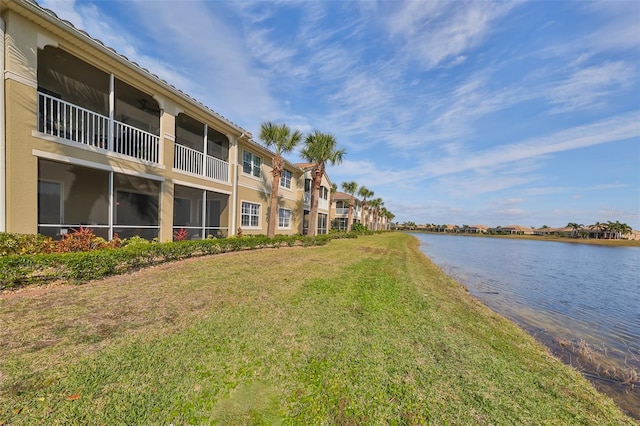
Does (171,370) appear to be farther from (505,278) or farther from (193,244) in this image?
(505,278)

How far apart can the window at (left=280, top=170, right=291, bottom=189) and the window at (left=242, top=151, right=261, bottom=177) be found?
12.3 feet

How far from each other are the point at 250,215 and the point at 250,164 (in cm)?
330

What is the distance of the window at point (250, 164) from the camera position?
1633 centimetres

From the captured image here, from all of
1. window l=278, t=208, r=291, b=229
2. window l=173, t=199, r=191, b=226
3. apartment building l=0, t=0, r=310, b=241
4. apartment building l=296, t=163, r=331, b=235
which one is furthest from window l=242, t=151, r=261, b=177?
apartment building l=296, t=163, r=331, b=235

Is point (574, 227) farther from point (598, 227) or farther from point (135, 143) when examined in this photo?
point (135, 143)

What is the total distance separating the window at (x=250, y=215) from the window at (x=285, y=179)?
439 centimetres

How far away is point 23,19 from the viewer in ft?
21.7

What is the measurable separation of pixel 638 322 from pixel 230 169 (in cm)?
1796

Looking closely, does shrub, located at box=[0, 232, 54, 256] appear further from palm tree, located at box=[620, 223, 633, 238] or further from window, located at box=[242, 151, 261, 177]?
palm tree, located at box=[620, 223, 633, 238]

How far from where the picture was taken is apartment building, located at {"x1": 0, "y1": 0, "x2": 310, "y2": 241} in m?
6.56

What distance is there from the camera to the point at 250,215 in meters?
17.1

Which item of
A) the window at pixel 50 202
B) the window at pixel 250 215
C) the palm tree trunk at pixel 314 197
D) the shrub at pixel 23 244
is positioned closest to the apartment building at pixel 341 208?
the palm tree trunk at pixel 314 197

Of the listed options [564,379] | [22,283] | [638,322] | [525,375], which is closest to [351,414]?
[525,375]

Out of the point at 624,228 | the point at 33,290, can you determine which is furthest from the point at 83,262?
the point at 624,228
